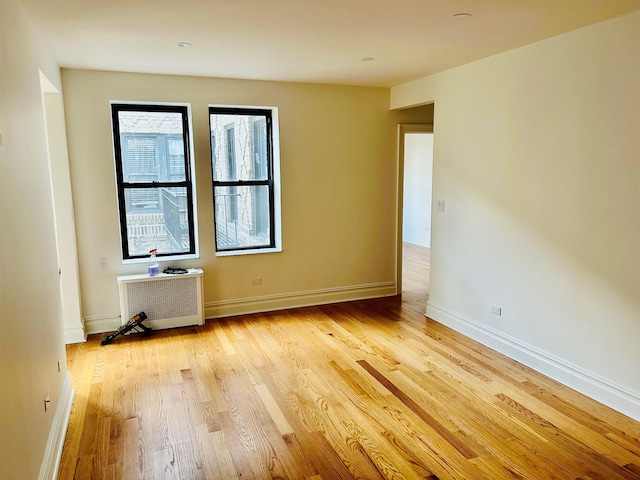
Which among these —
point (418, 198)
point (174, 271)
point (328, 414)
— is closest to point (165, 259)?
point (174, 271)

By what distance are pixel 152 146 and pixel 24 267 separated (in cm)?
273

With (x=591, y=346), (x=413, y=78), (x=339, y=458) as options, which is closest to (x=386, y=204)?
(x=413, y=78)

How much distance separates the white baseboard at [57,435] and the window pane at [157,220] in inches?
70.4

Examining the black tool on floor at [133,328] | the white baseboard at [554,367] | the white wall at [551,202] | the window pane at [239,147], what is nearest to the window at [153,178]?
the window pane at [239,147]

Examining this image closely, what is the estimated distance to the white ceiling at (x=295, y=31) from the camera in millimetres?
2637

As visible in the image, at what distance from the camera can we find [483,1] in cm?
257

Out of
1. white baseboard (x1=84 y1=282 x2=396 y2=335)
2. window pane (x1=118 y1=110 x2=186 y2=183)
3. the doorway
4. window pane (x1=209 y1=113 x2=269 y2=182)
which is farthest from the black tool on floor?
the doorway

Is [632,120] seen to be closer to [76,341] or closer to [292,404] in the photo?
[292,404]

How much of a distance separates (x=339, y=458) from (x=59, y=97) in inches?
148

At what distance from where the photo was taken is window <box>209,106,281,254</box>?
496 cm

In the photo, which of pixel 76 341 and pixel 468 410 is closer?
pixel 468 410

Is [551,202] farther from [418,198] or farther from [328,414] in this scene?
[418,198]

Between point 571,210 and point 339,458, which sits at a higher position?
point 571,210

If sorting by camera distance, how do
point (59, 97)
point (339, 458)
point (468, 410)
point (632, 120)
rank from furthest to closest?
point (59, 97), point (468, 410), point (632, 120), point (339, 458)
